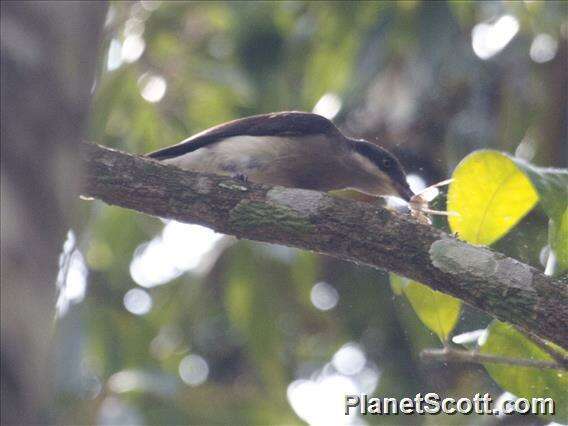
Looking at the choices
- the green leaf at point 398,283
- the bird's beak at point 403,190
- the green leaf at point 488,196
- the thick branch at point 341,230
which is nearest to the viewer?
the thick branch at point 341,230

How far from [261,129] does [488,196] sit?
1.63m

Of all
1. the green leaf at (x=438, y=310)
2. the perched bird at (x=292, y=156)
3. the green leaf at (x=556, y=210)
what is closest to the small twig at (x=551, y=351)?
the green leaf at (x=556, y=210)

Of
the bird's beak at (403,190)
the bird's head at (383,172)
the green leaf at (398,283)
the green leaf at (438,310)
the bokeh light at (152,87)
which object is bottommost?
the green leaf at (438,310)

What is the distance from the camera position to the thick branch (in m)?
2.81

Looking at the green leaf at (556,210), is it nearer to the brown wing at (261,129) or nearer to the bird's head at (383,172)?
the bird's head at (383,172)

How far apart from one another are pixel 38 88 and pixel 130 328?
603cm

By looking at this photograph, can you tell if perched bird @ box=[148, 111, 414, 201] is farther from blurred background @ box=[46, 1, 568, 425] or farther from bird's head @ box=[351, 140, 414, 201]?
blurred background @ box=[46, 1, 568, 425]

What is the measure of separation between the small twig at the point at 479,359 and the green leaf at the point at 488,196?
1.47ft

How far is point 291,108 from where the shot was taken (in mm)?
7023

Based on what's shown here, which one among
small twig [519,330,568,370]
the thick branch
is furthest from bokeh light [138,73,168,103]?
small twig [519,330,568,370]

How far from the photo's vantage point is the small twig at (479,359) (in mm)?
3045

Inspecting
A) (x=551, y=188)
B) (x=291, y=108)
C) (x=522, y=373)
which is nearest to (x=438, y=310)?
(x=522, y=373)

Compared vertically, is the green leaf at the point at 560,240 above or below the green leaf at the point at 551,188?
below

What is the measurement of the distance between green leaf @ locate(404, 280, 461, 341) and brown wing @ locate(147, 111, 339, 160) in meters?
1.66
